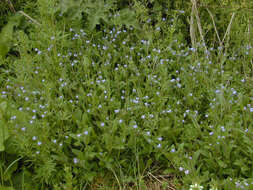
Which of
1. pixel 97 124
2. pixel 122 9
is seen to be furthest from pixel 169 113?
pixel 122 9

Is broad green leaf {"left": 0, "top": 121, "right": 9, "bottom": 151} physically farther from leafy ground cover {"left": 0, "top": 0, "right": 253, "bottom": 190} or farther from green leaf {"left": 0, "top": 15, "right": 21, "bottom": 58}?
green leaf {"left": 0, "top": 15, "right": 21, "bottom": 58}

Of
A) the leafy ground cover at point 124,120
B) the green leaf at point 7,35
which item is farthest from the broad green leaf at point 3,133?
the green leaf at point 7,35

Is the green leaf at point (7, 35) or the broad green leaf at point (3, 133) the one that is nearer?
the broad green leaf at point (3, 133)

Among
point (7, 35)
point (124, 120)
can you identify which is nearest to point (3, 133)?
point (124, 120)

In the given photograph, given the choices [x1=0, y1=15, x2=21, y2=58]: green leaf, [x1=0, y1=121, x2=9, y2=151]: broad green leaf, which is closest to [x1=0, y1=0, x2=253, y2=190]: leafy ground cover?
[x1=0, y1=121, x2=9, y2=151]: broad green leaf

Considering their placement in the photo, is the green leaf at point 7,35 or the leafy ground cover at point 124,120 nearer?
the leafy ground cover at point 124,120

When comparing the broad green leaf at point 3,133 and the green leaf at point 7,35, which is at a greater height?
the green leaf at point 7,35

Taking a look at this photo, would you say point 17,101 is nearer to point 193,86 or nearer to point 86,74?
point 86,74

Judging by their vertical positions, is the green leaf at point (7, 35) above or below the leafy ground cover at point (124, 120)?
above

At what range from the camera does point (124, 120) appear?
2664 millimetres

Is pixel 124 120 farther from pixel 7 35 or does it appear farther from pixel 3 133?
pixel 7 35

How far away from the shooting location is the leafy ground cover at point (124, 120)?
2438 millimetres

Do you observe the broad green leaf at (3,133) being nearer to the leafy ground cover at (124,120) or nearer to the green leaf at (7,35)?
the leafy ground cover at (124,120)

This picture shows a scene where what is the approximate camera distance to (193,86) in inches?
118
